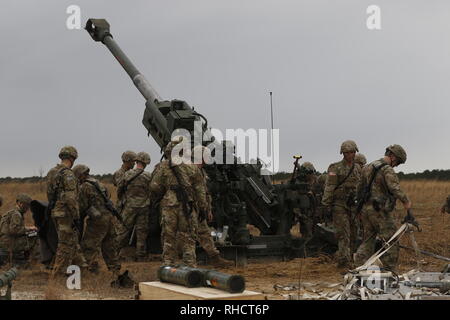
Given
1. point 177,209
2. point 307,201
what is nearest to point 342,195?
point 307,201

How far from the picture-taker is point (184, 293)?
7.75 m

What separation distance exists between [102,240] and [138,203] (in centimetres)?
233

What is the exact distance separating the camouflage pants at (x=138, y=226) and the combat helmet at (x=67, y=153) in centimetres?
293

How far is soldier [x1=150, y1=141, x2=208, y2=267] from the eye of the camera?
12.2 m

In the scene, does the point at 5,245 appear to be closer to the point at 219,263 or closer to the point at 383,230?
the point at 219,263

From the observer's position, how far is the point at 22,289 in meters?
11.4

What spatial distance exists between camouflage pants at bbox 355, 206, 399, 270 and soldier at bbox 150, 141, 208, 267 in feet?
8.14

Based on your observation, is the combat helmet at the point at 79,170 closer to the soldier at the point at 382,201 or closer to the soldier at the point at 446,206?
the soldier at the point at 382,201

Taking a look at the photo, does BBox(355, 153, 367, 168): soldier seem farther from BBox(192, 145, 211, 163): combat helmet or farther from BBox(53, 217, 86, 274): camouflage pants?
BBox(53, 217, 86, 274): camouflage pants

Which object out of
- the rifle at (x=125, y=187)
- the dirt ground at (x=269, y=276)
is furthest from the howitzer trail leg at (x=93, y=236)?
the rifle at (x=125, y=187)

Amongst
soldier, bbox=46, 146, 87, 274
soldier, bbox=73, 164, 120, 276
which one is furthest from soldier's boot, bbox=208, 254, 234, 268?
soldier, bbox=46, 146, 87, 274

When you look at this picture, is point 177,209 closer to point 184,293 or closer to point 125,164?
point 125,164

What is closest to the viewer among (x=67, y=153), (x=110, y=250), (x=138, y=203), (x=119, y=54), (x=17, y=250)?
(x=67, y=153)
